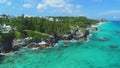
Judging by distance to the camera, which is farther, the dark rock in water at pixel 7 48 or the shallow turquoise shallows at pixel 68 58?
the dark rock in water at pixel 7 48

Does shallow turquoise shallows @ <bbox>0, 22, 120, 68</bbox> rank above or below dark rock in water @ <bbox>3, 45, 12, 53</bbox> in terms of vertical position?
below

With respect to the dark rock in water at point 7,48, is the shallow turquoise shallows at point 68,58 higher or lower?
lower

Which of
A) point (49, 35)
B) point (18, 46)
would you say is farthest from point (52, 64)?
A: point (49, 35)

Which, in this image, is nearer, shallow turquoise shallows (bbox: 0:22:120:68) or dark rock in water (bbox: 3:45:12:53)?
shallow turquoise shallows (bbox: 0:22:120:68)

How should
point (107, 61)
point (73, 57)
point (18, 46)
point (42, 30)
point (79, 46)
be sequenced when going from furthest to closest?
point (42, 30) < point (79, 46) < point (18, 46) < point (73, 57) < point (107, 61)

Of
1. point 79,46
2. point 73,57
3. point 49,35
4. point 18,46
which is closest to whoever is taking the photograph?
point 73,57

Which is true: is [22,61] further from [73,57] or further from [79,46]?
[79,46]

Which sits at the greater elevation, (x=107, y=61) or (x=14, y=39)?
(x=14, y=39)

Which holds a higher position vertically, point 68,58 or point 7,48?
point 7,48

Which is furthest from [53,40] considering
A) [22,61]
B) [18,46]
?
[22,61]

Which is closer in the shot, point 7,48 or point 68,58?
point 68,58

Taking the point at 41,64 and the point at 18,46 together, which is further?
the point at 18,46
